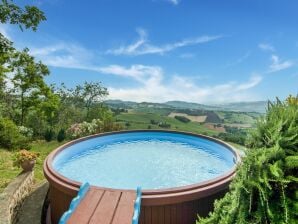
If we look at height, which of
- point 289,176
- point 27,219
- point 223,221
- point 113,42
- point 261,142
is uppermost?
point 113,42

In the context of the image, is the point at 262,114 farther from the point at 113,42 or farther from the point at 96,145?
the point at 113,42

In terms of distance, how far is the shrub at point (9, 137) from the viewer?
47.5 ft

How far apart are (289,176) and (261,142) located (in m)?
0.60

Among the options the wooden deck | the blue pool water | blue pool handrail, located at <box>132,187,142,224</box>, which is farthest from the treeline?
blue pool handrail, located at <box>132,187,142,224</box>

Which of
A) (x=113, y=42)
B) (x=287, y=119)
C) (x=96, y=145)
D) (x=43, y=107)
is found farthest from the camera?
(x=113, y=42)

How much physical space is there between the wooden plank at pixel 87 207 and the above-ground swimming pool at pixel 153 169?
0.47m

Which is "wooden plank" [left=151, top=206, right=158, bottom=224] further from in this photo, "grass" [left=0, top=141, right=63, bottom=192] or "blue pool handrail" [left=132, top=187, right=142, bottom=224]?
"grass" [left=0, top=141, right=63, bottom=192]

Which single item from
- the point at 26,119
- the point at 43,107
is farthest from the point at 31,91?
the point at 26,119

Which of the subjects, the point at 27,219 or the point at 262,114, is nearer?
the point at 262,114

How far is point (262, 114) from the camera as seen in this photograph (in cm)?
360

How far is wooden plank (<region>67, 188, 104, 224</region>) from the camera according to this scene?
181 inches

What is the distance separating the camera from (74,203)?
4.97 meters

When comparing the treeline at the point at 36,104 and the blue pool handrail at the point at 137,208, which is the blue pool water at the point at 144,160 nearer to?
the blue pool handrail at the point at 137,208

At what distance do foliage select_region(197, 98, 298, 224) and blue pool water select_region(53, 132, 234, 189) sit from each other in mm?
5162
